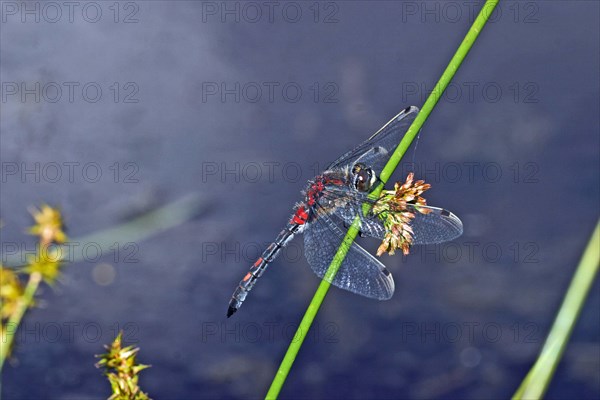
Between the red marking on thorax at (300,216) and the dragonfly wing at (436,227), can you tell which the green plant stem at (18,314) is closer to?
the dragonfly wing at (436,227)

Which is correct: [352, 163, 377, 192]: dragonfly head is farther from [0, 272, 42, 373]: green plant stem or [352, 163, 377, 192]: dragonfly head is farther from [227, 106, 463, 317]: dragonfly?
[0, 272, 42, 373]: green plant stem

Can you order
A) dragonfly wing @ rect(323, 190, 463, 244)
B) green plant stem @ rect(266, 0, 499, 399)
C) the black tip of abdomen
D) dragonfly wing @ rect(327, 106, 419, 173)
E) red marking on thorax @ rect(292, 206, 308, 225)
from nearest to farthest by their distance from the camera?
green plant stem @ rect(266, 0, 499, 399)
dragonfly wing @ rect(323, 190, 463, 244)
the black tip of abdomen
dragonfly wing @ rect(327, 106, 419, 173)
red marking on thorax @ rect(292, 206, 308, 225)

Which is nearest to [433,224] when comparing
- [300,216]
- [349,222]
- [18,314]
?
[349,222]

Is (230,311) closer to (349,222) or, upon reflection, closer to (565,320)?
(349,222)

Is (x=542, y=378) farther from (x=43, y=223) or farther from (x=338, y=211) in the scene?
(x=338, y=211)

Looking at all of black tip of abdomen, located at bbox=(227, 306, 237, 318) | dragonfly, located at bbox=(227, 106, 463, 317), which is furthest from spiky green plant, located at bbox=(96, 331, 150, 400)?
black tip of abdomen, located at bbox=(227, 306, 237, 318)

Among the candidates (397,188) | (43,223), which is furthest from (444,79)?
(43,223)
